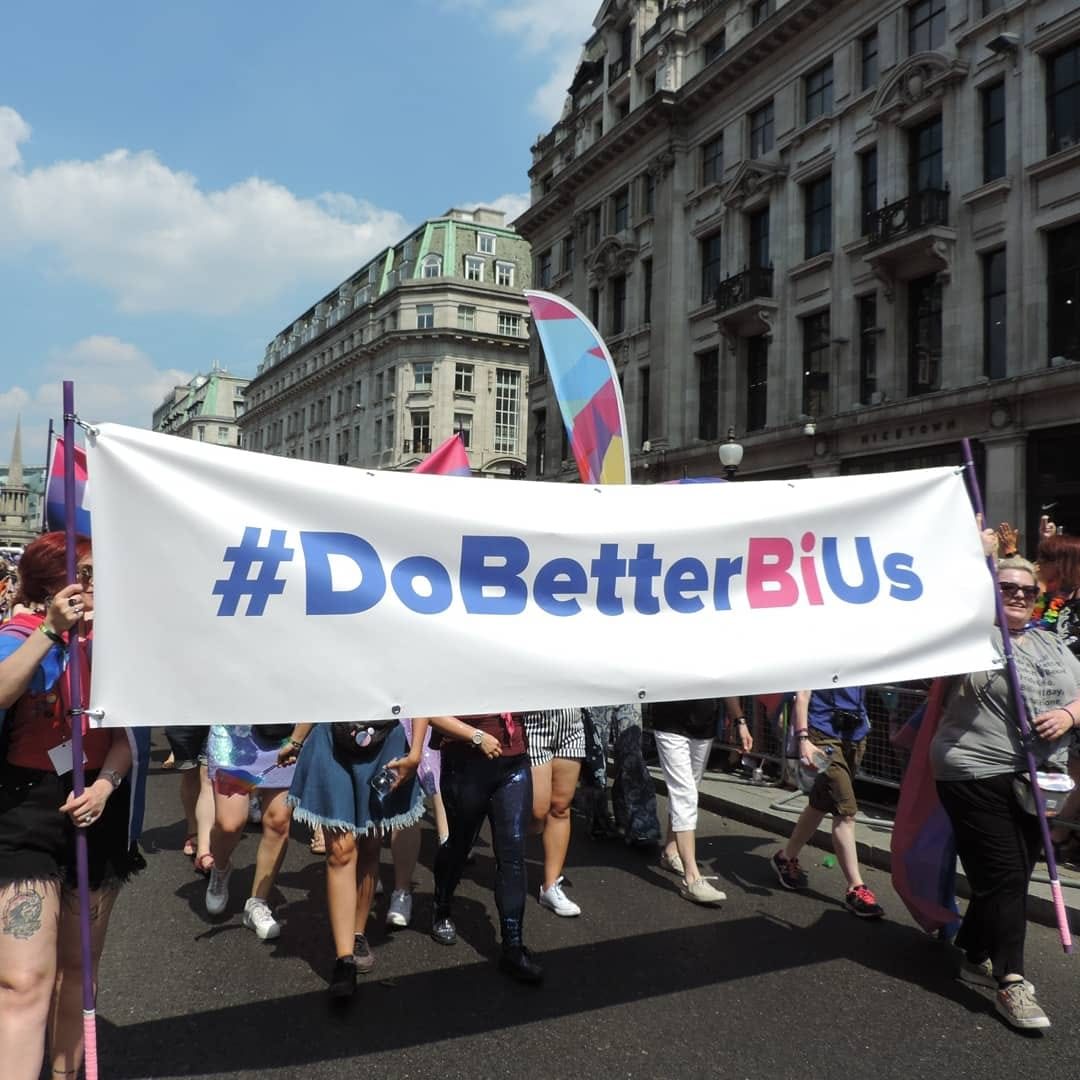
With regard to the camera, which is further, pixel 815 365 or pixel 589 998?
pixel 815 365

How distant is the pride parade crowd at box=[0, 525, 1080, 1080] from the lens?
2.76 m

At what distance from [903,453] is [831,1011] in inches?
752

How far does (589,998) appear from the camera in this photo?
3994 millimetres

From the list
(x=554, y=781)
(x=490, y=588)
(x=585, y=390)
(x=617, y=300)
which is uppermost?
(x=617, y=300)

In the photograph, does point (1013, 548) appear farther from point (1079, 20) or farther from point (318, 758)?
point (1079, 20)

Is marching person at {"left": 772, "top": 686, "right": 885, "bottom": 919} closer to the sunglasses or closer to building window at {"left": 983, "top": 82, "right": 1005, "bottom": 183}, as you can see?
the sunglasses

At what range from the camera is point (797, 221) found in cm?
Result: 2459

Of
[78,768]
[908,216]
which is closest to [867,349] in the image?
[908,216]

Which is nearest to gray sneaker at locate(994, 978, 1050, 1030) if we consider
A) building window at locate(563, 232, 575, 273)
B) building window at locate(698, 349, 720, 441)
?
building window at locate(698, 349, 720, 441)

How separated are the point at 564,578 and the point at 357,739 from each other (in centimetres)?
133

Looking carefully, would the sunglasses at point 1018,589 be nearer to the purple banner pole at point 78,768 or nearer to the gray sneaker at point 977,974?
the gray sneaker at point 977,974

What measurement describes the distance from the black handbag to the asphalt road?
101 centimetres

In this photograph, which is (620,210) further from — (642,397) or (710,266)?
(642,397)

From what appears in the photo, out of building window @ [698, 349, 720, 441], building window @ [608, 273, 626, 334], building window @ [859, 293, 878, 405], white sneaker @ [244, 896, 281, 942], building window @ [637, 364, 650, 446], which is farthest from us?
building window @ [608, 273, 626, 334]
